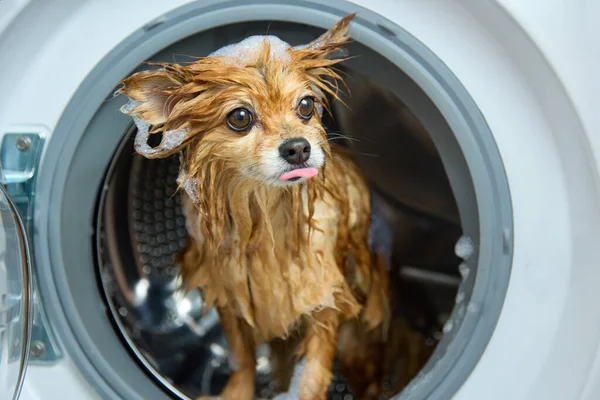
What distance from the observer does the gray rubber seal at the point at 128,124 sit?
79cm

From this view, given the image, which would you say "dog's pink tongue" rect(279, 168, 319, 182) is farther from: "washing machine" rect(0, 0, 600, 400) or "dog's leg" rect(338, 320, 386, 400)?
"dog's leg" rect(338, 320, 386, 400)

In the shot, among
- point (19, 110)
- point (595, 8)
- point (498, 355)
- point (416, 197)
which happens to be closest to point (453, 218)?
point (416, 197)

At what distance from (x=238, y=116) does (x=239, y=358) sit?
1.29 ft

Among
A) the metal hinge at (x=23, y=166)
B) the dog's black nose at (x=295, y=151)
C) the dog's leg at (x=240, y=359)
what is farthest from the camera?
the dog's leg at (x=240, y=359)

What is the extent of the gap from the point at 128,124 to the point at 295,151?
25 centimetres

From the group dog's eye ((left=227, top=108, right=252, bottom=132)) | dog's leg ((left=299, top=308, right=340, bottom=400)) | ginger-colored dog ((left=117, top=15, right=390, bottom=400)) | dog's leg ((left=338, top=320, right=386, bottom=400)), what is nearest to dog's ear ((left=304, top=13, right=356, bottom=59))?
ginger-colored dog ((left=117, top=15, right=390, bottom=400))

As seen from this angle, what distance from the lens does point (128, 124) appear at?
85 centimetres

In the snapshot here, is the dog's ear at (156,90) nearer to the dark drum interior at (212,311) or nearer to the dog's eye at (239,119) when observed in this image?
the dog's eye at (239,119)

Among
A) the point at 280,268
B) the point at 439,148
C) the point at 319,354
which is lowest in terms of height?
the point at 319,354

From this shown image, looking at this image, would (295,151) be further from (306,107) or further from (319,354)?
(319,354)

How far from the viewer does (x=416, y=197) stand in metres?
1.13

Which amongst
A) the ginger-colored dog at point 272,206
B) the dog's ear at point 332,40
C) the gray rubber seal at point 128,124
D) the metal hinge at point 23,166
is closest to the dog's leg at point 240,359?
the ginger-colored dog at point 272,206

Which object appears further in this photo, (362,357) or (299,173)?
(362,357)

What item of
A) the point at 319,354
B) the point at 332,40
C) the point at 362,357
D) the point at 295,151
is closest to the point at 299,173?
the point at 295,151
